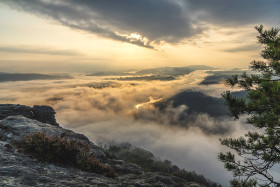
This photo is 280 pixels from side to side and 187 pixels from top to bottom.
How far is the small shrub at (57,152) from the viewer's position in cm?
1126

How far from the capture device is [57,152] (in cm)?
1180

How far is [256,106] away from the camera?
1394 centimetres

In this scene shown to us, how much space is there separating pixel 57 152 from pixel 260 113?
55.1 feet

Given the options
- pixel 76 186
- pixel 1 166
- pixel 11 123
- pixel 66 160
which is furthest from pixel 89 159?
pixel 11 123

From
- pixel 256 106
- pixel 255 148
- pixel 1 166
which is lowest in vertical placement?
pixel 255 148

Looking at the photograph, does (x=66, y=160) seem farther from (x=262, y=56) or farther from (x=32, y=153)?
(x=262, y=56)

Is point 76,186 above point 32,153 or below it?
below

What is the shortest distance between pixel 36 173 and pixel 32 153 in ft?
8.17

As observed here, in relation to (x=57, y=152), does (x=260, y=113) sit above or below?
above

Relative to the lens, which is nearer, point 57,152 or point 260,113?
point 57,152

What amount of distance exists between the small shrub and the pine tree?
1156cm

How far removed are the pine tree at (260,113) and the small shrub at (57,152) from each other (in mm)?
11560

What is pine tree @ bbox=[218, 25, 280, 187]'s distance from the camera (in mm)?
12387

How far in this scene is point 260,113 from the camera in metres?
14.0
